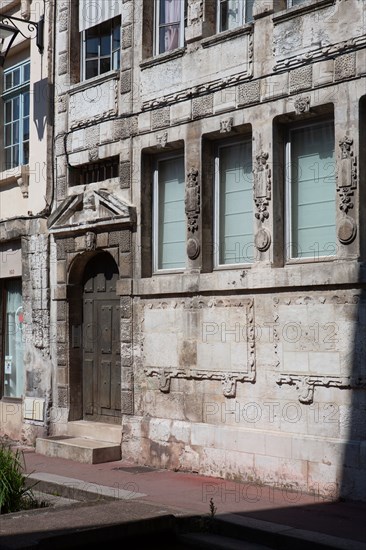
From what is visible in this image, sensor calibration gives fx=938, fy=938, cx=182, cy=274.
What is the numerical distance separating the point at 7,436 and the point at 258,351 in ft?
20.2

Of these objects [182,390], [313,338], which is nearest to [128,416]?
[182,390]

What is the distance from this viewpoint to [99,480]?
1165 cm

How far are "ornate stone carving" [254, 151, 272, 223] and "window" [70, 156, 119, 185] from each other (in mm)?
3077

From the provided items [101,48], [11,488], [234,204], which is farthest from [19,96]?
[11,488]

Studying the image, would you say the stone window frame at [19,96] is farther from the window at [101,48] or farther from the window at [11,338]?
the window at [11,338]

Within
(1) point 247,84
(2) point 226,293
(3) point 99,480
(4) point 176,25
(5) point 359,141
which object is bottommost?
(3) point 99,480

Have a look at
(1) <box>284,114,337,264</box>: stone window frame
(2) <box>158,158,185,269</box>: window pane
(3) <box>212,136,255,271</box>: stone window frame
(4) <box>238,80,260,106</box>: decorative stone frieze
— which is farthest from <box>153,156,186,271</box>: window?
(1) <box>284,114,337,264</box>: stone window frame

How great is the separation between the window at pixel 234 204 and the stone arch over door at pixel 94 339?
226 cm

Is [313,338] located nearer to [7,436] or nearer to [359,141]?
[359,141]

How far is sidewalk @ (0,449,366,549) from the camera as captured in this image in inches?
344

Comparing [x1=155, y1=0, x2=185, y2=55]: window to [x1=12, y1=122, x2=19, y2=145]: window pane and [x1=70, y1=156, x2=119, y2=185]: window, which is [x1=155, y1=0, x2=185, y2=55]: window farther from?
[x1=12, y1=122, x2=19, y2=145]: window pane

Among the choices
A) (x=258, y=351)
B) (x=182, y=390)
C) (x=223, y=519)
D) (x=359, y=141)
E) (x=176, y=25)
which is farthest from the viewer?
(x=176, y=25)

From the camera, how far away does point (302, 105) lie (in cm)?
1091

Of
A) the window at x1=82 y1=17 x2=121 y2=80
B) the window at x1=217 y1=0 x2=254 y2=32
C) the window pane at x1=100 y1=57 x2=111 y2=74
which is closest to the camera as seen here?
the window at x1=217 y1=0 x2=254 y2=32
